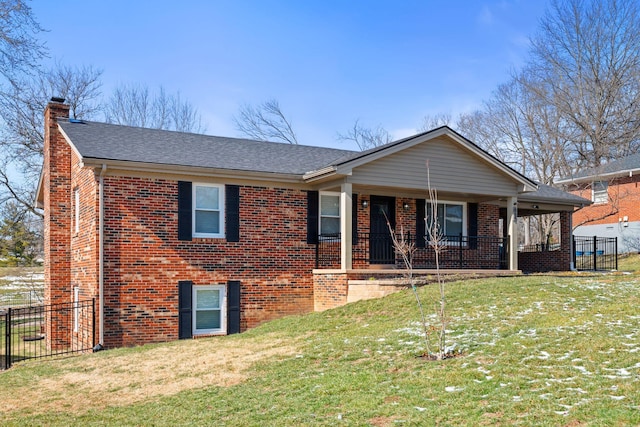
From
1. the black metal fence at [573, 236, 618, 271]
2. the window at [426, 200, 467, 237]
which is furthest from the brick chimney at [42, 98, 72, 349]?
the black metal fence at [573, 236, 618, 271]

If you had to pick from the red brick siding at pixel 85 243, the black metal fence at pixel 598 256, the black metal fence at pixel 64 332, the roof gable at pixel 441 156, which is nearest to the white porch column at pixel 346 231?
the roof gable at pixel 441 156

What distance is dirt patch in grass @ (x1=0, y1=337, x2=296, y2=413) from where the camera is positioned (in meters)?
8.74

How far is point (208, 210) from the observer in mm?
14977

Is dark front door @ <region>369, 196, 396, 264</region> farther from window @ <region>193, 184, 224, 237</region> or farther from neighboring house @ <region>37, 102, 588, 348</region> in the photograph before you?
window @ <region>193, 184, 224, 237</region>

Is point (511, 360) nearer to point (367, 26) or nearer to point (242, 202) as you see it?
point (242, 202)

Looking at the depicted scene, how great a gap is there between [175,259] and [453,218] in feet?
28.8

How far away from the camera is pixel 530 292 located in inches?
479

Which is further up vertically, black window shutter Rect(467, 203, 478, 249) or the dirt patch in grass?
black window shutter Rect(467, 203, 478, 249)

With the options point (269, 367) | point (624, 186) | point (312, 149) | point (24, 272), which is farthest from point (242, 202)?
point (24, 272)

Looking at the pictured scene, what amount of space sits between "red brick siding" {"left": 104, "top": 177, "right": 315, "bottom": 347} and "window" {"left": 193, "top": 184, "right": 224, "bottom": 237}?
27 cm

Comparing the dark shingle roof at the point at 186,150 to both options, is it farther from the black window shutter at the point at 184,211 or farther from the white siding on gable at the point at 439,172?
the white siding on gable at the point at 439,172

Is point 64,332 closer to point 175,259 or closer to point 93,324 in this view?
point 93,324

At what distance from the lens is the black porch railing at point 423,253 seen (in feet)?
53.9

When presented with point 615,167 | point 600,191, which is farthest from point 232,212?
point 600,191
